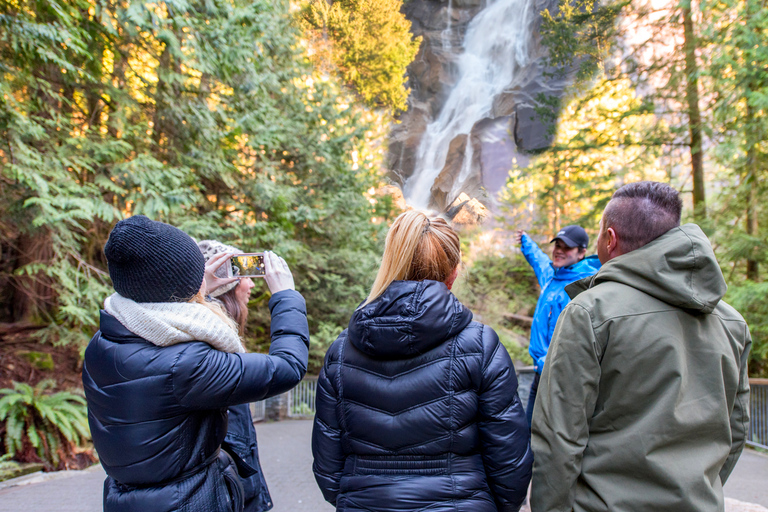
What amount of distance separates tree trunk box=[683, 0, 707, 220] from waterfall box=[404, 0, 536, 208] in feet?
12.8

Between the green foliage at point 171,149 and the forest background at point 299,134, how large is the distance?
0.04 metres

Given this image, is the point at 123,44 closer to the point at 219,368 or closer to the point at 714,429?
the point at 219,368

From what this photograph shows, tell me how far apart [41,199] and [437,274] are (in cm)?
583

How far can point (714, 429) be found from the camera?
170 centimetres

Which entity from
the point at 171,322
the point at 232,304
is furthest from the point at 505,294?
the point at 171,322

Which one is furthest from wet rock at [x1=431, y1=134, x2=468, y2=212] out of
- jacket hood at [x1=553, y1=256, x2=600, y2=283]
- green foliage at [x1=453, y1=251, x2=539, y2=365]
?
green foliage at [x1=453, y1=251, x2=539, y2=365]

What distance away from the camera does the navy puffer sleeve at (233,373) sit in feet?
5.41

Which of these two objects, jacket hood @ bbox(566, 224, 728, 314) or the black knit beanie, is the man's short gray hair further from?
the black knit beanie

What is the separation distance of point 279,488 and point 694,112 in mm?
9447

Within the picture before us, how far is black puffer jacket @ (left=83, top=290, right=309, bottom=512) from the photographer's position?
165 centimetres

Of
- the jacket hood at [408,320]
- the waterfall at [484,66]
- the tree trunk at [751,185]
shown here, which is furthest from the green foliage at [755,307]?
the jacket hood at [408,320]

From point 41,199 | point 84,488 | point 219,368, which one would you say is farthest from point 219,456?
point 41,199

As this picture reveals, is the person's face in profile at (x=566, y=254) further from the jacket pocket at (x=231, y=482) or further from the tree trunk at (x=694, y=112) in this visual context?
the tree trunk at (x=694, y=112)

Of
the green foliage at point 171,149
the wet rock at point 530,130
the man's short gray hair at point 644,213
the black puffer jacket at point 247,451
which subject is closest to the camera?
the man's short gray hair at point 644,213
